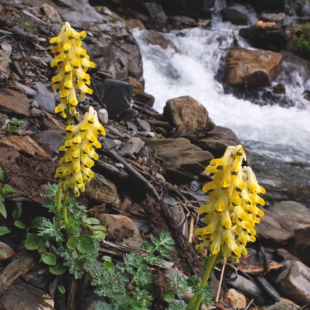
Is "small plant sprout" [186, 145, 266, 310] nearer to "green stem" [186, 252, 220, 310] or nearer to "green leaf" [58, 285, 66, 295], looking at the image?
"green stem" [186, 252, 220, 310]

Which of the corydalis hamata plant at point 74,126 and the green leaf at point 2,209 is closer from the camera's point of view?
the corydalis hamata plant at point 74,126

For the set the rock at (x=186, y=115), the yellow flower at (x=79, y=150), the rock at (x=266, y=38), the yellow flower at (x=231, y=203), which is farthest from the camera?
the rock at (x=266, y=38)

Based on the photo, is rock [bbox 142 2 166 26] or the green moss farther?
rock [bbox 142 2 166 26]

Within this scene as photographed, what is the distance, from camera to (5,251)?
3.03 meters

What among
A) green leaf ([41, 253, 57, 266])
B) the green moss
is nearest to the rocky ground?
green leaf ([41, 253, 57, 266])

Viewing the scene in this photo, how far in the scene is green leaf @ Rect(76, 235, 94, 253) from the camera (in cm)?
307

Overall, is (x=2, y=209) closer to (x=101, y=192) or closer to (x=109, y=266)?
(x=109, y=266)

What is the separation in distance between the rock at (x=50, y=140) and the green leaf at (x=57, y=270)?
1678mm

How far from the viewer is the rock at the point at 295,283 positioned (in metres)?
4.96

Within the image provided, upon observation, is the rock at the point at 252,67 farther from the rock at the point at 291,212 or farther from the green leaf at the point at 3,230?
the green leaf at the point at 3,230

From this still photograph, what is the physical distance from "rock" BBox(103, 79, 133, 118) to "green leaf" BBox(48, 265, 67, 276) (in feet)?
14.8

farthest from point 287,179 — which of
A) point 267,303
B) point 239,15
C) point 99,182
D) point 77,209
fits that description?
point 239,15

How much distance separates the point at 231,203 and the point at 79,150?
3.88 feet

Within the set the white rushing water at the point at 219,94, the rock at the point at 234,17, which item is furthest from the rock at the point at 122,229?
the rock at the point at 234,17
